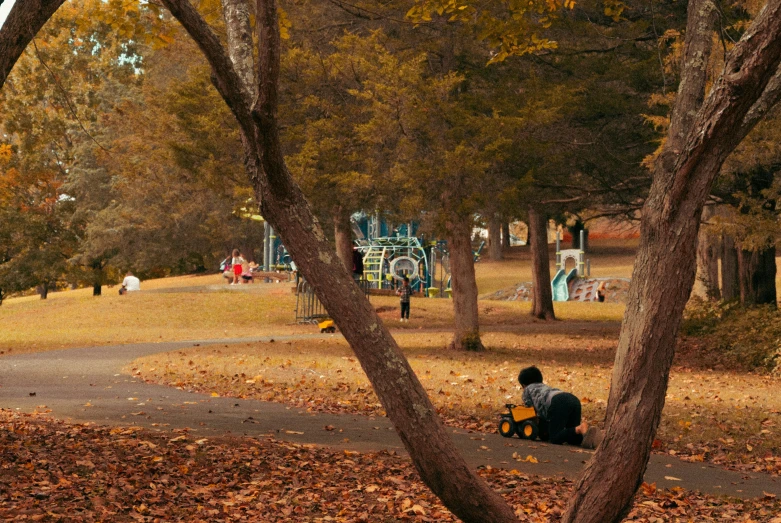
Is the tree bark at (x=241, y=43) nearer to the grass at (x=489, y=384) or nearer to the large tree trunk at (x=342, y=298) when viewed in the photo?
the large tree trunk at (x=342, y=298)

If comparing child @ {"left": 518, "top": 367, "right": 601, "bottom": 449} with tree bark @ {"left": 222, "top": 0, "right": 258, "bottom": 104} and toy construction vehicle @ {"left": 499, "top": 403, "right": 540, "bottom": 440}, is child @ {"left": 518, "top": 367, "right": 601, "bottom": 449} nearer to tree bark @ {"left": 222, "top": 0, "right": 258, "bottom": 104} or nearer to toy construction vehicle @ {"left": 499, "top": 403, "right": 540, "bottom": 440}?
toy construction vehicle @ {"left": 499, "top": 403, "right": 540, "bottom": 440}

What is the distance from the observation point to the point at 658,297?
16.7ft

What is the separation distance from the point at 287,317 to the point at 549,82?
15829mm

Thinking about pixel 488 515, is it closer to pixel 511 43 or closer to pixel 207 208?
pixel 511 43

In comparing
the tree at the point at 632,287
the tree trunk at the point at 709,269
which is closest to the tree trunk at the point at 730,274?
the tree trunk at the point at 709,269

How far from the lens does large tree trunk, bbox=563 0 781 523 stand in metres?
4.94

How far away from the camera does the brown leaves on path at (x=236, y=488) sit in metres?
6.46

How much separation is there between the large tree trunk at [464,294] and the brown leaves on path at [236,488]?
1160 centimetres

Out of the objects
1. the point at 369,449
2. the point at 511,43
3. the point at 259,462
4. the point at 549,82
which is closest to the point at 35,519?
the point at 259,462

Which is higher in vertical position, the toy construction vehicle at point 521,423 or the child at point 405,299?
the child at point 405,299

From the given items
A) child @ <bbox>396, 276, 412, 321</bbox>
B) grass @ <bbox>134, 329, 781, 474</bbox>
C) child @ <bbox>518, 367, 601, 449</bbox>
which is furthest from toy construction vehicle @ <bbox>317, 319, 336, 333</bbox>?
child @ <bbox>518, 367, 601, 449</bbox>

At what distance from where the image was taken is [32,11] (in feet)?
24.1

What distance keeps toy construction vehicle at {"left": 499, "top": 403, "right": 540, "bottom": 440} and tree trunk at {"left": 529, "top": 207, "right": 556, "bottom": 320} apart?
1888cm

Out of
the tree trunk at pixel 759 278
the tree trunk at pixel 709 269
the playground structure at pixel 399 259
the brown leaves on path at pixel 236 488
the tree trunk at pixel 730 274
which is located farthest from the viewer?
the playground structure at pixel 399 259
